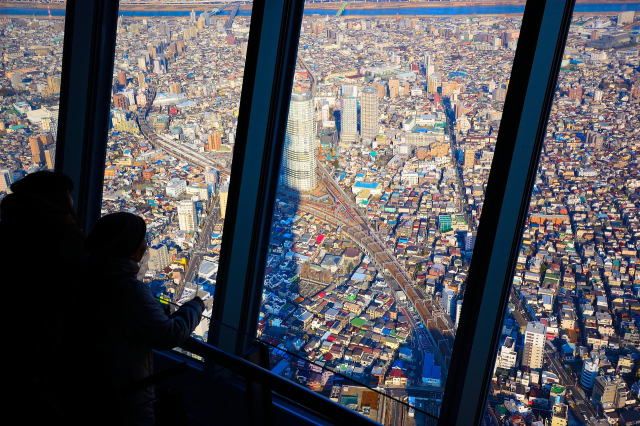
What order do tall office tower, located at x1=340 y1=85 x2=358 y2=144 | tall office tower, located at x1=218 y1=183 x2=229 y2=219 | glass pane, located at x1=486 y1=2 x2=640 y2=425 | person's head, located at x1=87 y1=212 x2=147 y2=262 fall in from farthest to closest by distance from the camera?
tall office tower, located at x1=218 y1=183 x2=229 y2=219
tall office tower, located at x1=340 y1=85 x2=358 y2=144
glass pane, located at x1=486 y1=2 x2=640 y2=425
person's head, located at x1=87 y1=212 x2=147 y2=262

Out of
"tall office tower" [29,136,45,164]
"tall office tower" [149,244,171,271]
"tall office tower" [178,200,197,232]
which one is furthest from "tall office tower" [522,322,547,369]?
"tall office tower" [29,136,45,164]

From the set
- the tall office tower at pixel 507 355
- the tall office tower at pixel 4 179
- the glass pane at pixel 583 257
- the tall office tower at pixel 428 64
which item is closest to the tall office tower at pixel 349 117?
the tall office tower at pixel 428 64

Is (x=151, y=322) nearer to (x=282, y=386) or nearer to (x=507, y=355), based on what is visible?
(x=282, y=386)

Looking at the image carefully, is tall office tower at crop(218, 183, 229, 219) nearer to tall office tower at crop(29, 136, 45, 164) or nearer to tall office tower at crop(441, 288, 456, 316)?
tall office tower at crop(441, 288, 456, 316)

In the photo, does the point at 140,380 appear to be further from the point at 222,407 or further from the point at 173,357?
the point at 173,357

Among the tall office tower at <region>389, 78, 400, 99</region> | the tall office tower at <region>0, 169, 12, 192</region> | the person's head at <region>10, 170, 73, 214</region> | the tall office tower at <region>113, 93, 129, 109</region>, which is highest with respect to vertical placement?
the tall office tower at <region>389, 78, 400, 99</region>

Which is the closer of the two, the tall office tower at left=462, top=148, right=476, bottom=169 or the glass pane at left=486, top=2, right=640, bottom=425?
the glass pane at left=486, top=2, right=640, bottom=425

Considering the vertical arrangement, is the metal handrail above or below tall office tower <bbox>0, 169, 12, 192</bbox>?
above
